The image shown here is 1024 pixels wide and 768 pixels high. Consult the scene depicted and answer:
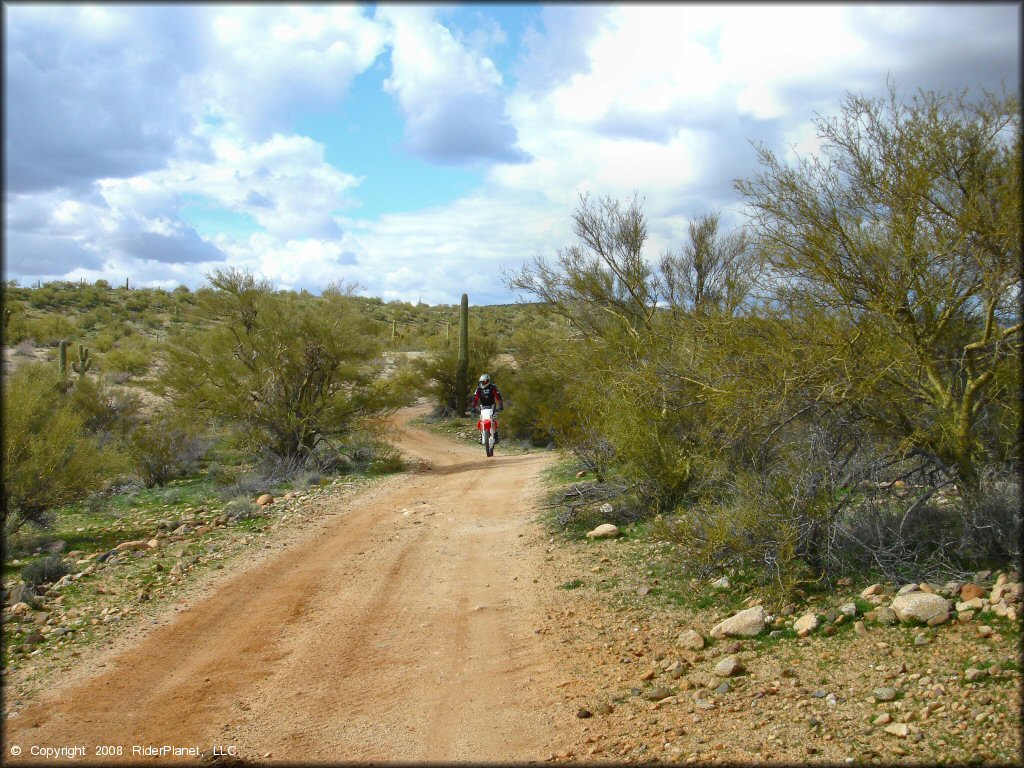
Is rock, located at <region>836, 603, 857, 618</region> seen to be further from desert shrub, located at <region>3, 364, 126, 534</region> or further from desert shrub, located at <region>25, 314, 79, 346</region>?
desert shrub, located at <region>25, 314, 79, 346</region>

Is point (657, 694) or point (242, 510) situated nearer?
point (657, 694)

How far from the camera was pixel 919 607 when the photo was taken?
5793mm

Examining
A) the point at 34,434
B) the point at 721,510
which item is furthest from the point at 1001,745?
the point at 34,434

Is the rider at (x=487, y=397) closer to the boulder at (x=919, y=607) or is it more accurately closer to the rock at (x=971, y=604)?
the boulder at (x=919, y=607)

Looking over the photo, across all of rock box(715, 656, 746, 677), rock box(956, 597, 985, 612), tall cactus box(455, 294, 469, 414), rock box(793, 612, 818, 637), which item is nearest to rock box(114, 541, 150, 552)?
rock box(715, 656, 746, 677)

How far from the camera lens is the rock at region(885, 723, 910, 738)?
451 centimetres

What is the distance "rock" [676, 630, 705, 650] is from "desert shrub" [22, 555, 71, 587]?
7.66m

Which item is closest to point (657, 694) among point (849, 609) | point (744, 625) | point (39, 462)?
point (744, 625)

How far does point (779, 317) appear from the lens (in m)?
7.43

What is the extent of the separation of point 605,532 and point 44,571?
718 cm

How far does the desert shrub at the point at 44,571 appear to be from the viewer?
923 centimetres

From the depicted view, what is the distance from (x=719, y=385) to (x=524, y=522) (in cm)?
500

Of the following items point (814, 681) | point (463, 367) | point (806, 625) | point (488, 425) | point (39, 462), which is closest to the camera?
point (814, 681)

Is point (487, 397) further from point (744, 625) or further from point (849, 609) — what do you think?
point (849, 609)
